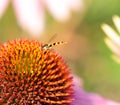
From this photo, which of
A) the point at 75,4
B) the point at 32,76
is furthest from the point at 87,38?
the point at 32,76

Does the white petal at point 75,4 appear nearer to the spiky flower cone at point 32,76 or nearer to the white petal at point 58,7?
the white petal at point 58,7

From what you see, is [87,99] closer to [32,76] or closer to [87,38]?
[32,76]

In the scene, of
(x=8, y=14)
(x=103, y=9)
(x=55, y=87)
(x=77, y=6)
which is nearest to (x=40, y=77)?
(x=55, y=87)

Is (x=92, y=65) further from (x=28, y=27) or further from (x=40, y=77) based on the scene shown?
(x=40, y=77)

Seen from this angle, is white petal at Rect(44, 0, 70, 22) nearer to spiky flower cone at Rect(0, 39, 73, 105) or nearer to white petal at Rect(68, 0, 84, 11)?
white petal at Rect(68, 0, 84, 11)

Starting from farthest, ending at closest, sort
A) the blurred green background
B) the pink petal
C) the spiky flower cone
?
the blurred green background < the pink petal < the spiky flower cone

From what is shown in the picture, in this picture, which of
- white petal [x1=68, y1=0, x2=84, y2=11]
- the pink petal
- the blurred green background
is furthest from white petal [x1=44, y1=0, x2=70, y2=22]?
the blurred green background
